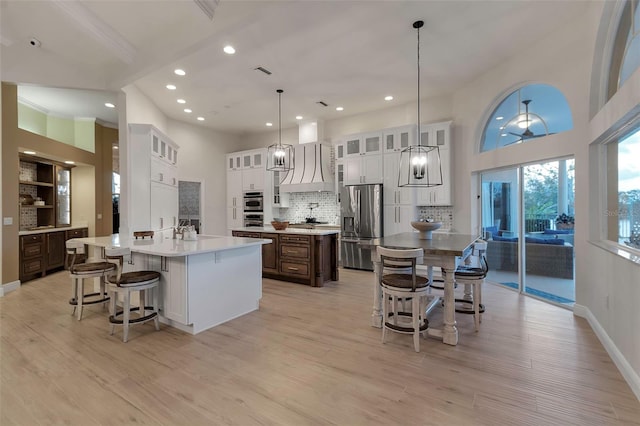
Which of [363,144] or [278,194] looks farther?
[278,194]

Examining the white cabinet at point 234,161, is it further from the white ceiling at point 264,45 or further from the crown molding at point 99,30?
the crown molding at point 99,30

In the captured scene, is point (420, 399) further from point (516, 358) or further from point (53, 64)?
point (53, 64)

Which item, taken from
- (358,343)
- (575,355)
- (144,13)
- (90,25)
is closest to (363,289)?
(358,343)

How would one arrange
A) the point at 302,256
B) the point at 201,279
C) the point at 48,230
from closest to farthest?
the point at 201,279 < the point at 302,256 < the point at 48,230

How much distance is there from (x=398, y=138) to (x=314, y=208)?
284 centimetres

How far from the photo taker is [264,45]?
411 cm

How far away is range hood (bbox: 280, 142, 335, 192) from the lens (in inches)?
286

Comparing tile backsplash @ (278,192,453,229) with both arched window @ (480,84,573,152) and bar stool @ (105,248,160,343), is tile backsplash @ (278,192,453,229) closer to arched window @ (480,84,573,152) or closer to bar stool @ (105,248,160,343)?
arched window @ (480,84,573,152)

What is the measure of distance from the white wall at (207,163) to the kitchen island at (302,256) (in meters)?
3.48

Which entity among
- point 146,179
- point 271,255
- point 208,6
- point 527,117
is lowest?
point 271,255

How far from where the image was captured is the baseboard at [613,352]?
214cm

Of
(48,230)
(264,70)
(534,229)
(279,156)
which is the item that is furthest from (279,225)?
(48,230)

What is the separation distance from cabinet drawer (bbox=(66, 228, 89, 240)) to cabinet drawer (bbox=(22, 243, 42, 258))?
37.8 inches

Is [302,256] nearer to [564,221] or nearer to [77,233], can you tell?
[564,221]
